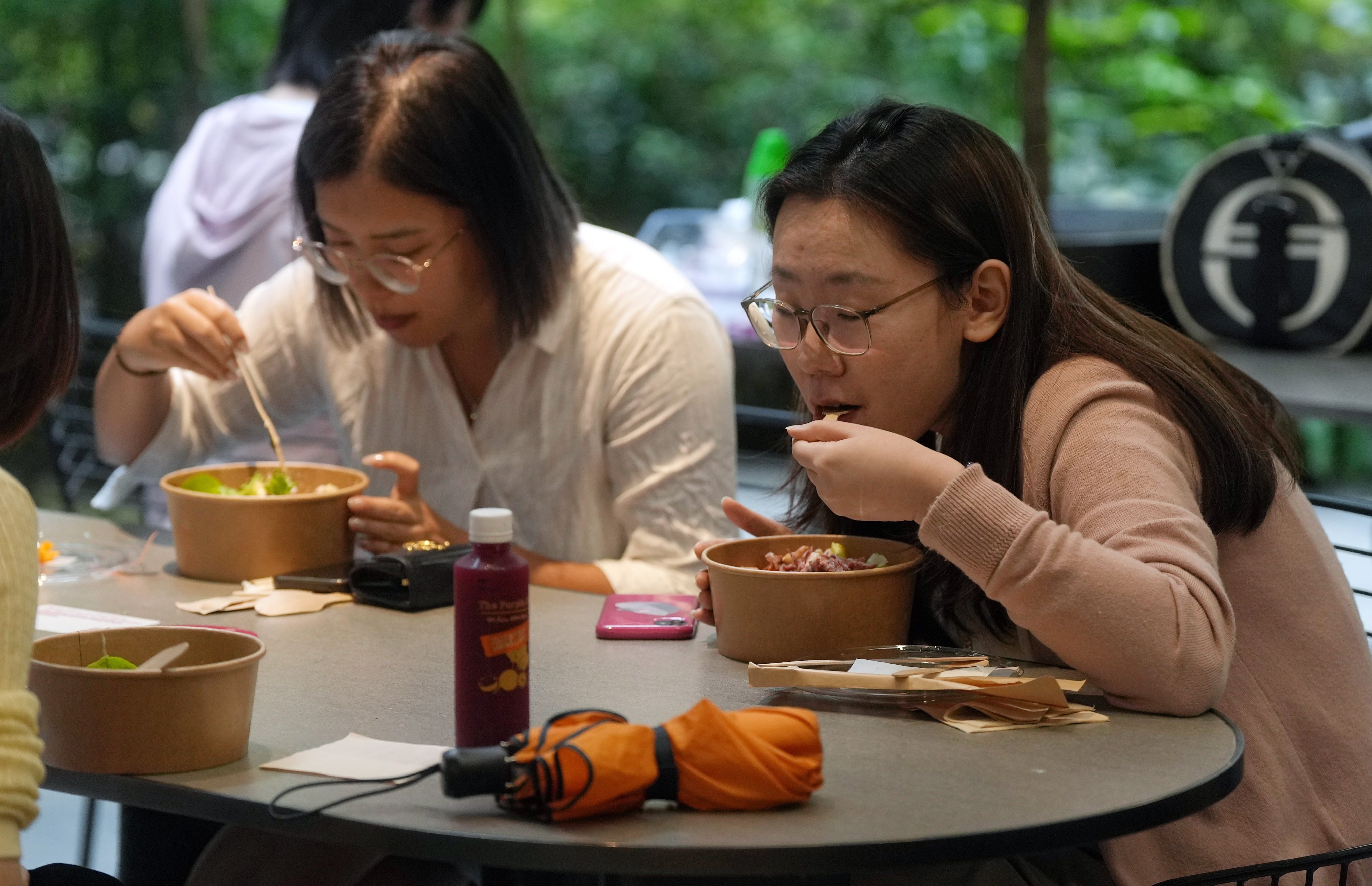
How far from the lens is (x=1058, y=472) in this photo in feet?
4.40

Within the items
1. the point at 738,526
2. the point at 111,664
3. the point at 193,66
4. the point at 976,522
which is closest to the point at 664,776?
the point at 976,522

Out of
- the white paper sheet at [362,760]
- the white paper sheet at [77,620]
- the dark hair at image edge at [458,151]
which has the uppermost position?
the dark hair at image edge at [458,151]

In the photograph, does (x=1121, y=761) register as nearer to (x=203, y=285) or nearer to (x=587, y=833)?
(x=587, y=833)

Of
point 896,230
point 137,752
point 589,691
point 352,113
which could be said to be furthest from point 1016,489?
point 352,113

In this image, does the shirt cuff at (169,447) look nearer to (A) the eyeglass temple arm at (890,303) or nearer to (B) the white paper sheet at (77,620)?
(B) the white paper sheet at (77,620)

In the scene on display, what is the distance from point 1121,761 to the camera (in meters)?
1.15

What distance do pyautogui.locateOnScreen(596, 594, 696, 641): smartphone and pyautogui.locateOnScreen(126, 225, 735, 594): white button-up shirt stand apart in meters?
0.18

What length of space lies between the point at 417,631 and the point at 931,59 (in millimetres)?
5389

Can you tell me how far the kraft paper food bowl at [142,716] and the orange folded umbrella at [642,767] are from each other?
0.23 m

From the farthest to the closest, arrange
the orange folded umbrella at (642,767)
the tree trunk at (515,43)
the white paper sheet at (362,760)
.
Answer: the tree trunk at (515,43) → the white paper sheet at (362,760) → the orange folded umbrella at (642,767)

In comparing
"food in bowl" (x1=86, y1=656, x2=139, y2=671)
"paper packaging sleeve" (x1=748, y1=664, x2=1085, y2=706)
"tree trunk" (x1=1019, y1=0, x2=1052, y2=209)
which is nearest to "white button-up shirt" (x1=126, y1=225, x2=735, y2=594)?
"paper packaging sleeve" (x1=748, y1=664, x2=1085, y2=706)

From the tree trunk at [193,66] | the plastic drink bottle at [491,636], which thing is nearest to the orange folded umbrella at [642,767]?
the plastic drink bottle at [491,636]

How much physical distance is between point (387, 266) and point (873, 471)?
0.91m

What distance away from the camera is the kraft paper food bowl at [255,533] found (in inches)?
70.2
